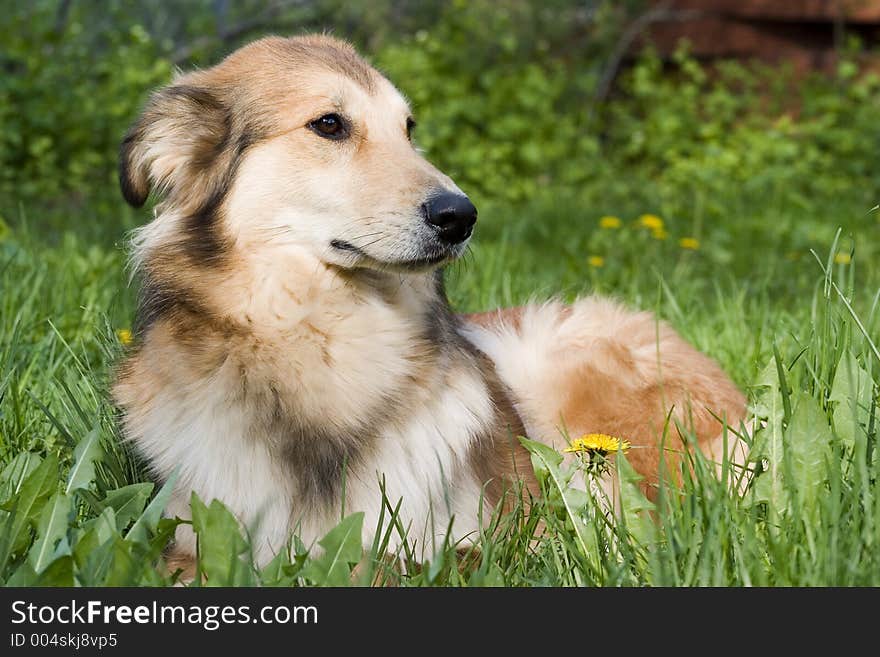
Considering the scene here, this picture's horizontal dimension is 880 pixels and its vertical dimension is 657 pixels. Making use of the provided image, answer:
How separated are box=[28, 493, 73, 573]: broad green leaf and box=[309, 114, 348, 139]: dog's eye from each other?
41.6 inches

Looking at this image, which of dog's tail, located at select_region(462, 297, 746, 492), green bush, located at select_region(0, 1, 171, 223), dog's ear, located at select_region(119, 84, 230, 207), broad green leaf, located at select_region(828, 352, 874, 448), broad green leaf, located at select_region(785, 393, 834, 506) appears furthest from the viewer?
green bush, located at select_region(0, 1, 171, 223)

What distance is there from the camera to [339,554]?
2.05 meters

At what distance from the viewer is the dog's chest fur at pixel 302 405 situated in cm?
236

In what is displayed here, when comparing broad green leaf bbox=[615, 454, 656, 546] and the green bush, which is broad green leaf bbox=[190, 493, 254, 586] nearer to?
broad green leaf bbox=[615, 454, 656, 546]

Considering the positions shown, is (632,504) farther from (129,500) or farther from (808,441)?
(129,500)

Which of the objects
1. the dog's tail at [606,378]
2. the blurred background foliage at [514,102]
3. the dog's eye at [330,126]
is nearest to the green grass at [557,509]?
the dog's tail at [606,378]

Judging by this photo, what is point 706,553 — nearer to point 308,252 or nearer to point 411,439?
point 411,439

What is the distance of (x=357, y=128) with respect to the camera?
260 cm

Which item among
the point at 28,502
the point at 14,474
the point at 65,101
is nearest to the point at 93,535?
the point at 28,502

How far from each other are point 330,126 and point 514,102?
22.0ft

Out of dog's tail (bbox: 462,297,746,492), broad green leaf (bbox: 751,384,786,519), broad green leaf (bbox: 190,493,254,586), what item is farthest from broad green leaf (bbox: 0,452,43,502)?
broad green leaf (bbox: 751,384,786,519)

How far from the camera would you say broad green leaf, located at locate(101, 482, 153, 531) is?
7.37ft
